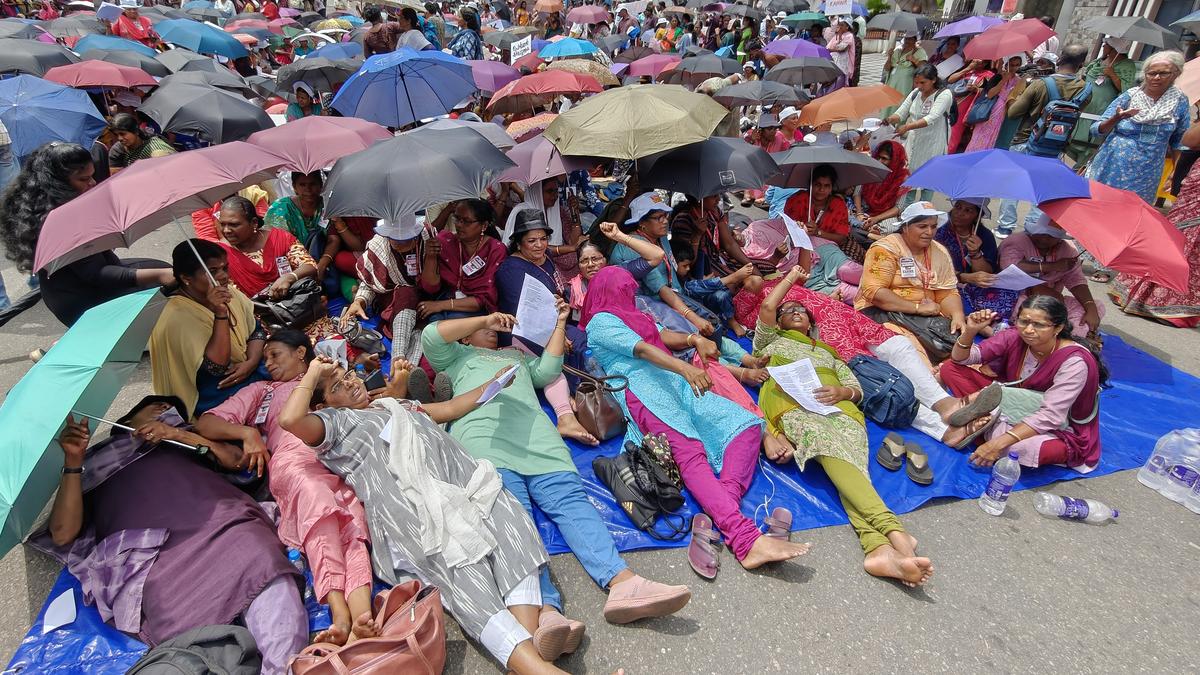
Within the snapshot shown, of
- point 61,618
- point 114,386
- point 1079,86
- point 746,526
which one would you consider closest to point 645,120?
point 746,526

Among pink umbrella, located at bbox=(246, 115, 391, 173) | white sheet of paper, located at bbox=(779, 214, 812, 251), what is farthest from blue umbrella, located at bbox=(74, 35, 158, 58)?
white sheet of paper, located at bbox=(779, 214, 812, 251)

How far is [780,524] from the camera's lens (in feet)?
10.1

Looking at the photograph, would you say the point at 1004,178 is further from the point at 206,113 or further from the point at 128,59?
the point at 128,59

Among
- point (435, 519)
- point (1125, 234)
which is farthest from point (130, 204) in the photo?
point (1125, 234)

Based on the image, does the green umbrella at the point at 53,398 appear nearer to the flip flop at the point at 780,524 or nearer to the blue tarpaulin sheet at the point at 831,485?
the blue tarpaulin sheet at the point at 831,485

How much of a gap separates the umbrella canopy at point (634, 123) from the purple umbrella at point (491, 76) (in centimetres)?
431

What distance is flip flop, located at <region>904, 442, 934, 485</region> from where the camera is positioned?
349 centimetres

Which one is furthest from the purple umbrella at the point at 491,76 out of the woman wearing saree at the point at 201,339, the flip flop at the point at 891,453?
the flip flop at the point at 891,453

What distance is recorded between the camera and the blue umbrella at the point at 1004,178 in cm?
413

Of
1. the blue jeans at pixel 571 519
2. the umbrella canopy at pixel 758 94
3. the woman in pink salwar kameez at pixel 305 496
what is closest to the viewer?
the woman in pink salwar kameez at pixel 305 496

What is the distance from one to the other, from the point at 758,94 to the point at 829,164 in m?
3.20

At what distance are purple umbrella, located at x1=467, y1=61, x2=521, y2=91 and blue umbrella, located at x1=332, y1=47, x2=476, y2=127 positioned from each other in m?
2.30

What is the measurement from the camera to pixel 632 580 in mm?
2664

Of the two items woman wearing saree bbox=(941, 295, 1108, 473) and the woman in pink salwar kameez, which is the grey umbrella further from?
woman wearing saree bbox=(941, 295, 1108, 473)
